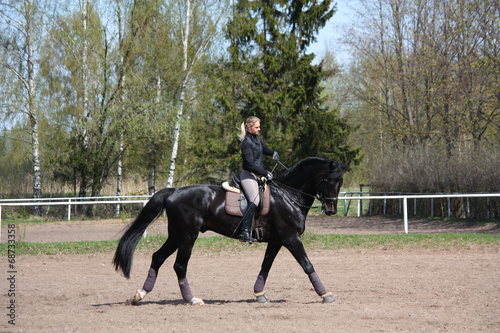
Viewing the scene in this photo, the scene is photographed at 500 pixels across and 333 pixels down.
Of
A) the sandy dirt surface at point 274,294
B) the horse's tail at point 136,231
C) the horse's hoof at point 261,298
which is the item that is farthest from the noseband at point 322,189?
the horse's tail at point 136,231

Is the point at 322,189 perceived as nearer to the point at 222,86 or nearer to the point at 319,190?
the point at 319,190

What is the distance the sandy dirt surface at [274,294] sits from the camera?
568cm

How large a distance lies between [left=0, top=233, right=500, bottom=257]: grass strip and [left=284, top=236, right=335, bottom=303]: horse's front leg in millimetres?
5927

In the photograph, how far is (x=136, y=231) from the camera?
7312mm

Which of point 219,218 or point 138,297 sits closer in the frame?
point 138,297

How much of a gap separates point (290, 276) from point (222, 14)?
66.3ft

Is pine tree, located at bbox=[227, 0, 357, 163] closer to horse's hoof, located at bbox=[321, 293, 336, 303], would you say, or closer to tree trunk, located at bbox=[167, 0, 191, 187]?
tree trunk, located at bbox=[167, 0, 191, 187]

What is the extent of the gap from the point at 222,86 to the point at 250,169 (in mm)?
20930

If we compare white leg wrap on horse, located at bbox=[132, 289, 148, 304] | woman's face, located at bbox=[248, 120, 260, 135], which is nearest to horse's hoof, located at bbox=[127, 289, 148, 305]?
white leg wrap on horse, located at bbox=[132, 289, 148, 304]

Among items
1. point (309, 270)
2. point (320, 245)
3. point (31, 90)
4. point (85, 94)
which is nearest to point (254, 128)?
point (309, 270)

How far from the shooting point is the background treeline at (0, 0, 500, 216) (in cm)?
2339

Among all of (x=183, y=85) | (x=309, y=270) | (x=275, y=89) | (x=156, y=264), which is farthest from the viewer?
(x=275, y=89)

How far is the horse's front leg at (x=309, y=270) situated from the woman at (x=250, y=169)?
60 cm

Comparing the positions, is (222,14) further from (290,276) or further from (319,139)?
(290,276)
